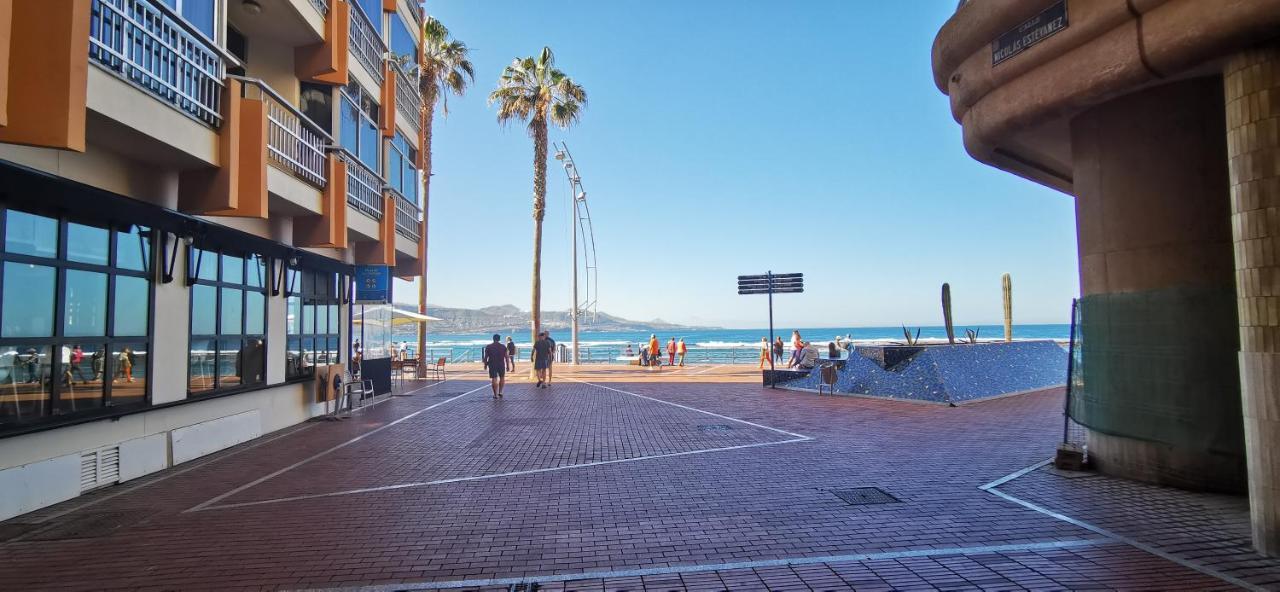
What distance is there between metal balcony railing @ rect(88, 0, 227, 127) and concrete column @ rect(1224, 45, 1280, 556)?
965cm

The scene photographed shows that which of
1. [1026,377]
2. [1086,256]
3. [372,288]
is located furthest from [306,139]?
[1026,377]

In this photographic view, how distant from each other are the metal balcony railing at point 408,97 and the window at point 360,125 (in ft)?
6.50

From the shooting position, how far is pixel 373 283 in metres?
15.6

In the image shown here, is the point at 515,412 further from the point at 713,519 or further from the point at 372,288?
the point at 713,519

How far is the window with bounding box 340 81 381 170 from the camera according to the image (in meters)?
13.7

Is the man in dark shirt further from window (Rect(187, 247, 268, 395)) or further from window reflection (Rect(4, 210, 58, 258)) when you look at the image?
window reflection (Rect(4, 210, 58, 258))

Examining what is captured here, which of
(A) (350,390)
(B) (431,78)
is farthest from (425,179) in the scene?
(A) (350,390)

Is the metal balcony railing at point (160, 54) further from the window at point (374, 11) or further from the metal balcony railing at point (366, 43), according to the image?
the window at point (374, 11)

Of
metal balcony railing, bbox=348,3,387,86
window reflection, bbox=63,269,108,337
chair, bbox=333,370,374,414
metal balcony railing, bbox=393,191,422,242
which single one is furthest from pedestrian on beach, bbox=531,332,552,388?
window reflection, bbox=63,269,108,337

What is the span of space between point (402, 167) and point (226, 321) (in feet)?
29.3

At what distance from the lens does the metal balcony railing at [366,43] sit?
45.0ft

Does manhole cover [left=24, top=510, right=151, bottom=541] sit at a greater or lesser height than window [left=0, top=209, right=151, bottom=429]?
lesser

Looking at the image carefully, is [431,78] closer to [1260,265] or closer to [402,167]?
[402,167]

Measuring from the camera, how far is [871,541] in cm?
533
